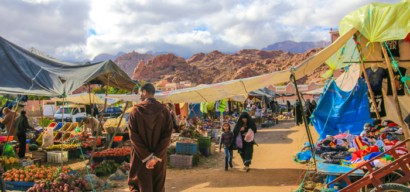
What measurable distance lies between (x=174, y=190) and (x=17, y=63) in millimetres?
4078

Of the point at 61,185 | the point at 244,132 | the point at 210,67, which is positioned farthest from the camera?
the point at 210,67

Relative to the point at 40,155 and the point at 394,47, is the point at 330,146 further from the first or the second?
the point at 40,155

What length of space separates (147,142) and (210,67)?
305 feet

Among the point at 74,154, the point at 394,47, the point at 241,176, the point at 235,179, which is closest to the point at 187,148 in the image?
the point at 241,176

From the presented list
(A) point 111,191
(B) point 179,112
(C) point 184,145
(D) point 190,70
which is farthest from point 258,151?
(D) point 190,70

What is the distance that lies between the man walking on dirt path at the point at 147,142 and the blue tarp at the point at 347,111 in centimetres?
632

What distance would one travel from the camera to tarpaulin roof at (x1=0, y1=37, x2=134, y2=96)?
22.3 ft

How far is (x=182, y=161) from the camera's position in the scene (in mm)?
10664

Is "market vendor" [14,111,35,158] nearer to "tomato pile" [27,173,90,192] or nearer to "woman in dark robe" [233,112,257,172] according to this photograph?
"tomato pile" [27,173,90,192]

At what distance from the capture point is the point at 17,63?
718cm

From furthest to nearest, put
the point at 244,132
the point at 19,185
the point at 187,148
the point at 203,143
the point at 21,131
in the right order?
the point at 203,143 → the point at 21,131 → the point at 187,148 → the point at 244,132 → the point at 19,185

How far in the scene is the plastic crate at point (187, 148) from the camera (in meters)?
11.0

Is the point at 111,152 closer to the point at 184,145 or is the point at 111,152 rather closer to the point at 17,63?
the point at 184,145

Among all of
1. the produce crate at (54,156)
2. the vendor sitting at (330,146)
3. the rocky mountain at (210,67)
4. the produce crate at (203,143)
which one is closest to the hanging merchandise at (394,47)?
the vendor sitting at (330,146)
